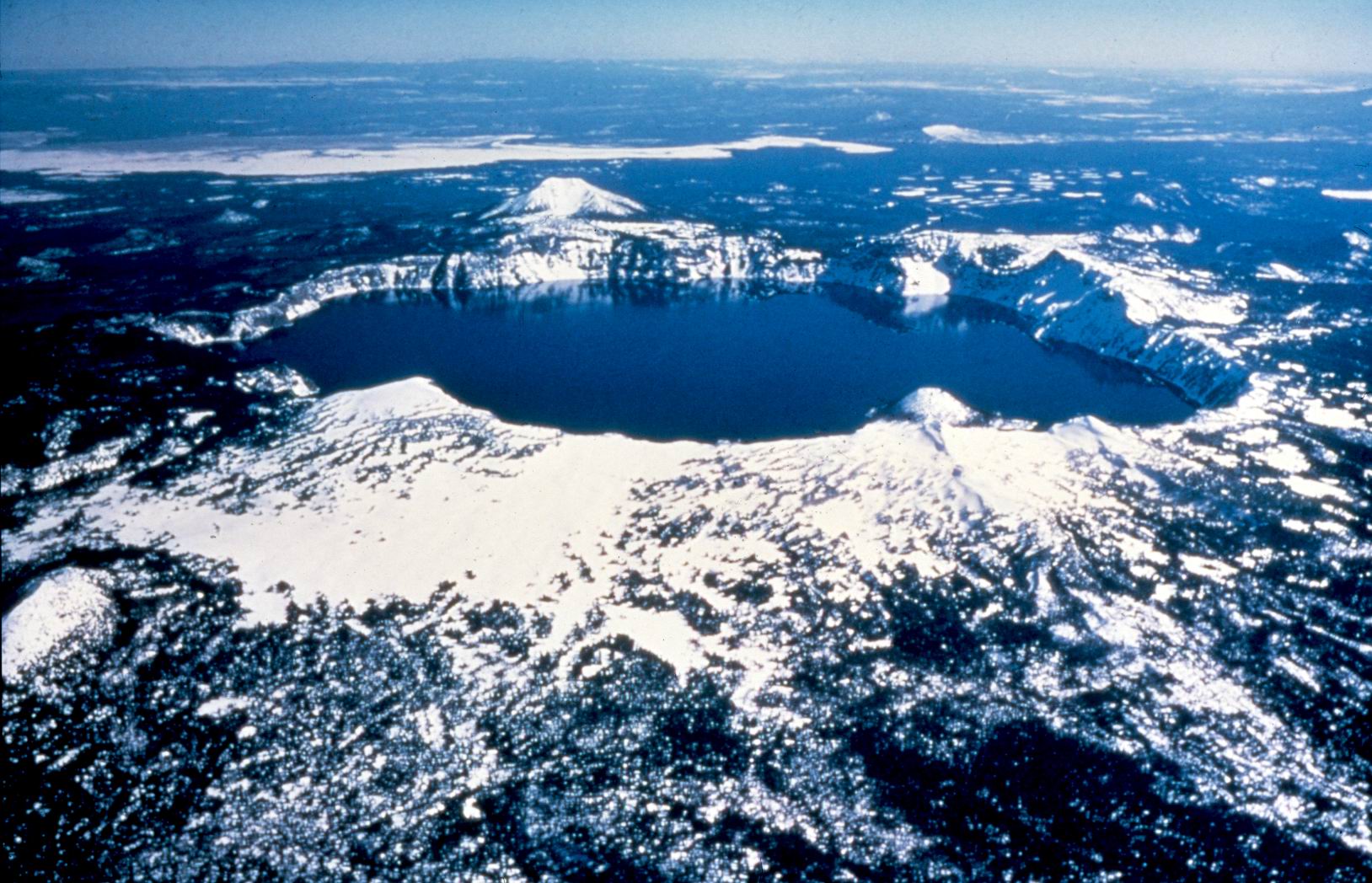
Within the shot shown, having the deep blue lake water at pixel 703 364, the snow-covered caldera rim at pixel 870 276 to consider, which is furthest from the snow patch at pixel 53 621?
the snow-covered caldera rim at pixel 870 276

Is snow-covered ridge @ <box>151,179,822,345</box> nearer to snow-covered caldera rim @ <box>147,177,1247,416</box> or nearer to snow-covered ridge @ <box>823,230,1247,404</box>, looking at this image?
snow-covered caldera rim @ <box>147,177,1247,416</box>

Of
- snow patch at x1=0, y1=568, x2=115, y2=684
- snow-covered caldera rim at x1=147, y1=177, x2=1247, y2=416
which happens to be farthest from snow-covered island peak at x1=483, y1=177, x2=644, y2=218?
snow patch at x1=0, y1=568, x2=115, y2=684

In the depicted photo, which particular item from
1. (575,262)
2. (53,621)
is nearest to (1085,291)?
(575,262)

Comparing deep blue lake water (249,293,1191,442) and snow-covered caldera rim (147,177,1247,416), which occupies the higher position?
snow-covered caldera rim (147,177,1247,416)

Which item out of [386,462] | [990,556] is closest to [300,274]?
[386,462]

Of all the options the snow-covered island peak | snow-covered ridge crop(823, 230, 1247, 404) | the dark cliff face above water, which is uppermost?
the snow-covered island peak

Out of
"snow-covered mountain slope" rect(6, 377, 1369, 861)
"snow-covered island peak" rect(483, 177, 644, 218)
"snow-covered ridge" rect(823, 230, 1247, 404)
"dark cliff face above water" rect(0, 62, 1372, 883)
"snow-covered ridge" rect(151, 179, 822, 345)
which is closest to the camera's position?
"dark cliff face above water" rect(0, 62, 1372, 883)
